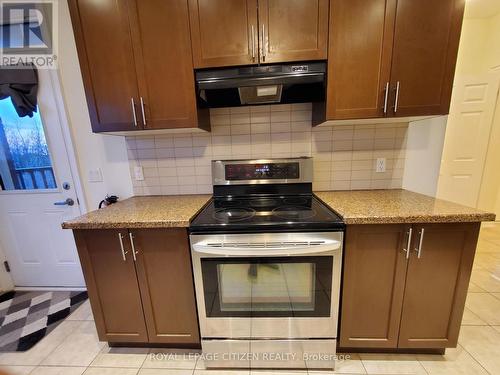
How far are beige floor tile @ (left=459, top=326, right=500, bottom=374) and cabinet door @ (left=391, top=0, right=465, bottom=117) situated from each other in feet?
4.98

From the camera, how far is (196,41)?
4.10 feet

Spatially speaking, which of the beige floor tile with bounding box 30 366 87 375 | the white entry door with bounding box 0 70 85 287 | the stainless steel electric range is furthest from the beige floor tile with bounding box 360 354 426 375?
the white entry door with bounding box 0 70 85 287

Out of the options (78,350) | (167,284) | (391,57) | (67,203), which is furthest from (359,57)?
(78,350)

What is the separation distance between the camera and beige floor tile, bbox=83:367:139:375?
4.27 feet

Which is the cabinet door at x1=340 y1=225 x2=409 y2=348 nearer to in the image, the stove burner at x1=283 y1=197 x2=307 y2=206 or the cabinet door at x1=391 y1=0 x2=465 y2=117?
the stove burner at x1=283 y1=197 x2=307 y2=206

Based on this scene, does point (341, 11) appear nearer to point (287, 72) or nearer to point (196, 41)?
point (287, 72)

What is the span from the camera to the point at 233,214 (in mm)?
1300

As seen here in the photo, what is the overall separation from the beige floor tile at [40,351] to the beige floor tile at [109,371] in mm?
399

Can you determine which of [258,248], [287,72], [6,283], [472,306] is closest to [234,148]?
[287,72]

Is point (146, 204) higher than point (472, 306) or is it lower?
higher

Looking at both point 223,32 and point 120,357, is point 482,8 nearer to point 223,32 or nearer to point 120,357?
point 223,32

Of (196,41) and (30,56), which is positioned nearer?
(196,41)

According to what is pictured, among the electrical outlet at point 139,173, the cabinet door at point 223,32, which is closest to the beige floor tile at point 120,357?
the electrical outlet at point 139,173

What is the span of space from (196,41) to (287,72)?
0.57 meters
